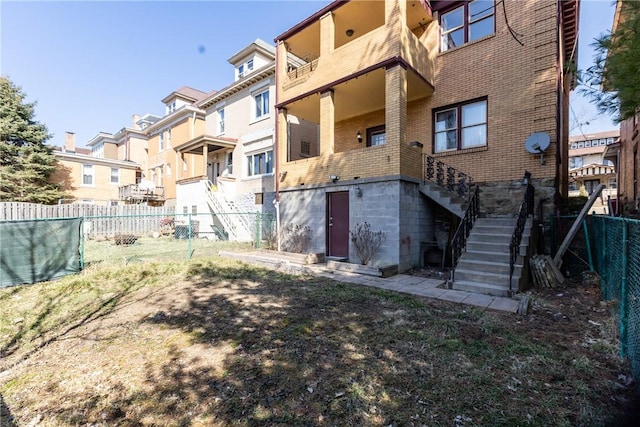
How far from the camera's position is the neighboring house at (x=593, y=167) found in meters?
20.8

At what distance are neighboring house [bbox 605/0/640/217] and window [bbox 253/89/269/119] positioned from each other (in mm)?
14700

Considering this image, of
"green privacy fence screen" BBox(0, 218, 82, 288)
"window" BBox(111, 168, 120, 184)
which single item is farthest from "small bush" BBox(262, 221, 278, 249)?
"window" BBox(111, 168, 120, 184)

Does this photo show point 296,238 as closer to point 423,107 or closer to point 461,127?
point 423,107

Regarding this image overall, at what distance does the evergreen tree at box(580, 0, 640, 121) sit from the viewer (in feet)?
13.7

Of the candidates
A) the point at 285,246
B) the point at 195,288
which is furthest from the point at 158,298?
the point at 285,246

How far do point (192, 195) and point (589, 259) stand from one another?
1790 centimetres

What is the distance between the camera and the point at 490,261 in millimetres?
6637

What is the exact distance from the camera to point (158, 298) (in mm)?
6109

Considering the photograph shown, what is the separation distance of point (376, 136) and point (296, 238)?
17.5ft

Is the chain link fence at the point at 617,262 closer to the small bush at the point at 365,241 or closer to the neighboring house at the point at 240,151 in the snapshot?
the small bush at the point at 365,241

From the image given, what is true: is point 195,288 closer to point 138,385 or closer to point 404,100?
point 138,385

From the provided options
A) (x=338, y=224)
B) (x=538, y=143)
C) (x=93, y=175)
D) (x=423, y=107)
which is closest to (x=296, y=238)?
(x=338, y=224)

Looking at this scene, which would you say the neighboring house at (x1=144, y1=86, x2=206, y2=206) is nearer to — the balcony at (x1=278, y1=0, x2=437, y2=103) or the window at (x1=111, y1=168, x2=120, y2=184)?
the window at (x1=111, y1=168, x2=120, y2=184)

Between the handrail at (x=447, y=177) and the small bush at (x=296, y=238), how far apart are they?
178 inches
